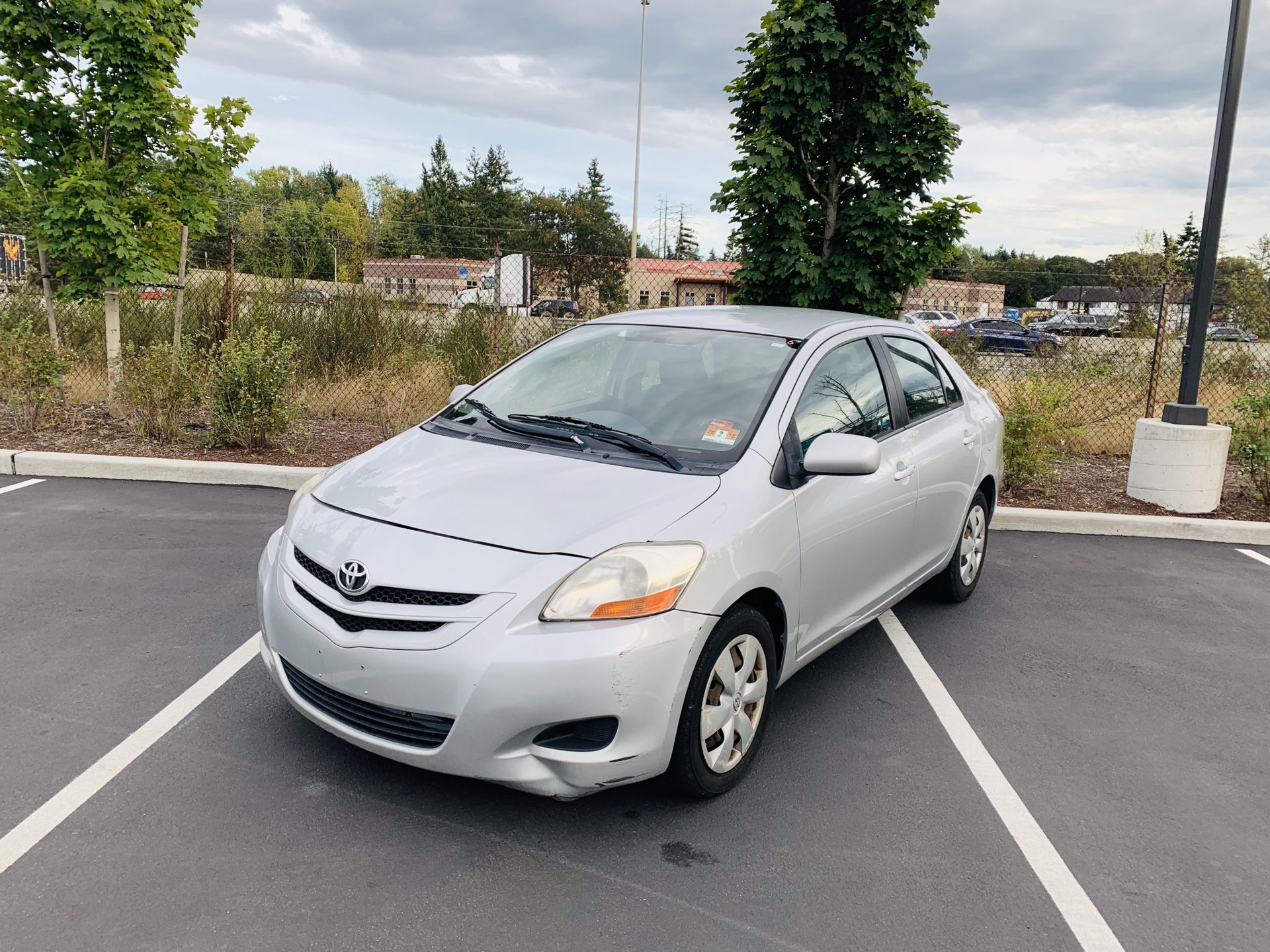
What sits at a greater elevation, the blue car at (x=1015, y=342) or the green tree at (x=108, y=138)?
the green tree at (x=108, y=138)

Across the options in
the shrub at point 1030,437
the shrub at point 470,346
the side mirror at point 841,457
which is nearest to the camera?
the side mirror at point 841,457

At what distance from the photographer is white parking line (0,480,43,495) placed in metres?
7.03

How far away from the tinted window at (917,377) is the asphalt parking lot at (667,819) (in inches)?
48.1

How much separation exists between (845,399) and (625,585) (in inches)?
67.8

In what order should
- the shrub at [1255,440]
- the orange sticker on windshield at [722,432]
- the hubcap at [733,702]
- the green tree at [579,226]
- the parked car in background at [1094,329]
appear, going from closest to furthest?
1. the hubcap at [733,702]
2. the orange sticker on windshield at [722,432]
3. the shrub at [1255,440]
4. the parked car in background at [1094,329]
5. the green tree at [579,226]

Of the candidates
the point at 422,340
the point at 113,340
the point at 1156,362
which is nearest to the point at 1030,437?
the point at 1156,362

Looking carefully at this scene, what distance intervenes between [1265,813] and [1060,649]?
155cm

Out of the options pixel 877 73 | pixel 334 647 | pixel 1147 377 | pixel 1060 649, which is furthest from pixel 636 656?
pixel 1147 377

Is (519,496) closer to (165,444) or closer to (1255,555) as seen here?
(1255,555)

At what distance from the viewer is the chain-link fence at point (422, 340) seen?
33.9ft

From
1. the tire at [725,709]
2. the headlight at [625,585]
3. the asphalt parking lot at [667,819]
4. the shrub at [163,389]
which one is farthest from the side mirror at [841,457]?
the shrub at [163,389]

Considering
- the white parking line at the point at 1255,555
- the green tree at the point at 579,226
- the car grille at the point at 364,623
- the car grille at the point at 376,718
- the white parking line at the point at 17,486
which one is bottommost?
the white parking line at the point at 1255,555

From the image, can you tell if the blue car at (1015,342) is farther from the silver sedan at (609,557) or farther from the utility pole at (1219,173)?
the silver sedan at (609,557)

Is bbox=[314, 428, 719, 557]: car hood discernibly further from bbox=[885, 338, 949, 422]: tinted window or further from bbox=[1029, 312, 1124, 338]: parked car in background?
bbox=[1029, 312, 1124, 338]: parked car in background
